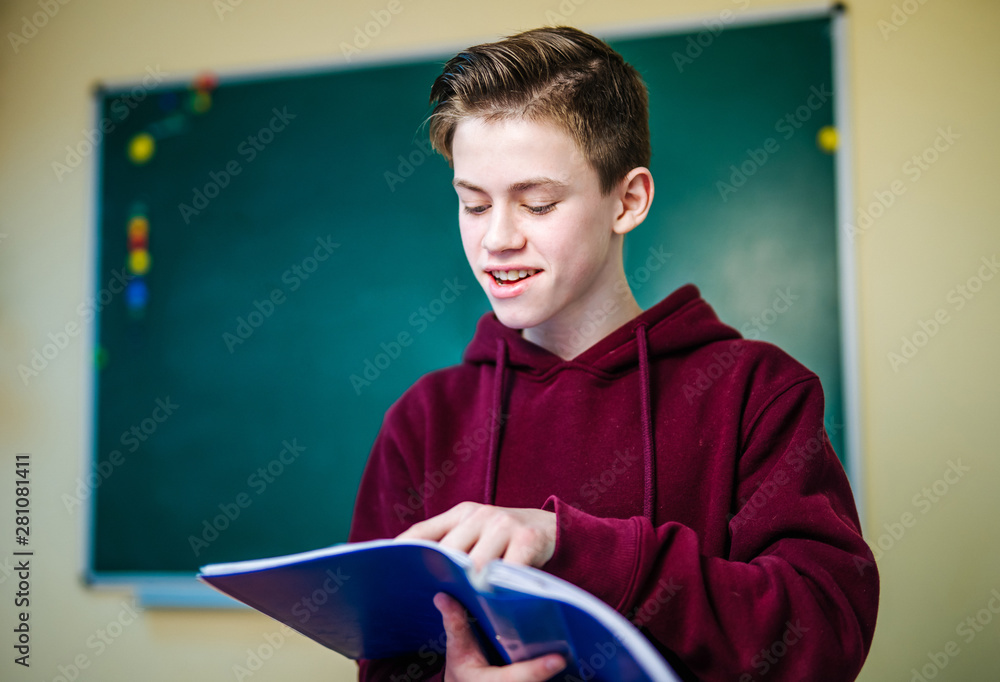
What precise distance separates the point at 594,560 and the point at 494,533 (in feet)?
0.33

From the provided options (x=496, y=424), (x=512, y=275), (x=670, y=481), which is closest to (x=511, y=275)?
(x=512, y=275)

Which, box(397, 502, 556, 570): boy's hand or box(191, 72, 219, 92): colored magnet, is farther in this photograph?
box(191, 72, 219, 92): colored magnet

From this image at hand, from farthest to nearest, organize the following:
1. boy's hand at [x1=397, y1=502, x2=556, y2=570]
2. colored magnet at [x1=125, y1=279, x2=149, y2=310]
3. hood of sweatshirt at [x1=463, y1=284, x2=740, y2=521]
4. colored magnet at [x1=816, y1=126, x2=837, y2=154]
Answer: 1. colored magnet at [x1=125, y1=279, x2=149, y2=310]
2. colored magnet at [x1=816, y1=126, x2=837, y2=154]
3. hood of sweatshirt at [x1=463, y1=284, x2=740, y2=521]
4. boy's hand at [x1=397, y1=502, x2=556, y2=570]

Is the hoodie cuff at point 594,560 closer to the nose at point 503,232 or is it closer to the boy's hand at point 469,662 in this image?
the boy's hand at point 469,662

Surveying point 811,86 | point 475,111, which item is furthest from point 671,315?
point 811,86

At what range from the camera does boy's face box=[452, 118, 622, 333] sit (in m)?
0.89

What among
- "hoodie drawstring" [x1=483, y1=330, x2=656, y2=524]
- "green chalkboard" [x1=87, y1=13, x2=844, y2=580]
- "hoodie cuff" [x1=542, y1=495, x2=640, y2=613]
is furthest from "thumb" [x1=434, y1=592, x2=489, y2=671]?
"green chalkboard" [x1=87, y1=13, x2=844, y2=580]

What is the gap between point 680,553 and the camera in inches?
26.7

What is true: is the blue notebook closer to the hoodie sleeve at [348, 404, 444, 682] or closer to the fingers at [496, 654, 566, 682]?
the fingers at [496, 654, 566, 682]

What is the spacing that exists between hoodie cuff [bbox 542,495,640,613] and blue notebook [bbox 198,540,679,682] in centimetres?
2

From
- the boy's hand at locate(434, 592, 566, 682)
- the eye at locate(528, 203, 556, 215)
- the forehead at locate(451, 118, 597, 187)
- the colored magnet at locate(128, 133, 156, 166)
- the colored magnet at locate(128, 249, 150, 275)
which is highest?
the colored magnet at locate(128, 133, 156, 166)

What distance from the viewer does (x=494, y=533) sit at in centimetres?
61

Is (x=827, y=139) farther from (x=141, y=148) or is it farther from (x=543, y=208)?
(x=141, y=148)

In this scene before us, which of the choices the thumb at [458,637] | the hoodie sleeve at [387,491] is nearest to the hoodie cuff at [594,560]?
the thumb at [458,637]
